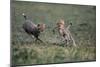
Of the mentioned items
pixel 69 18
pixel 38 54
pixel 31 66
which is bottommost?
pixel 31 66

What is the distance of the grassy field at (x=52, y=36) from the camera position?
2.22 meters

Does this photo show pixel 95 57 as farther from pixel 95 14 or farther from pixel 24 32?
pixel 24 32

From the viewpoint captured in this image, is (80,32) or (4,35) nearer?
(4,35)

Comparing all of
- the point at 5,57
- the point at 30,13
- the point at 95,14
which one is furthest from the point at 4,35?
the point at 95,14

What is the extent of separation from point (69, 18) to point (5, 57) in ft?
3.16

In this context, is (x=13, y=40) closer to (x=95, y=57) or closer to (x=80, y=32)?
(x=80, y=32)

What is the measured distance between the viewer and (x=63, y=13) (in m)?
2.42

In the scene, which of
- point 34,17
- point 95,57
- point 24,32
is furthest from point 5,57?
point 95,57

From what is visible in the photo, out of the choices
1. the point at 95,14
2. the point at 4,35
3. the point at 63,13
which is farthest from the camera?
the point at 95,14

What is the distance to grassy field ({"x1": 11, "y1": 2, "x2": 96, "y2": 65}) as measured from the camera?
2.22 metres

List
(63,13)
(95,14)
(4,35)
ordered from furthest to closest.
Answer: (95,14)
(63,13)
(4,35)

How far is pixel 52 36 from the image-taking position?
236cm

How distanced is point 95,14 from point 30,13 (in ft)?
3.06
